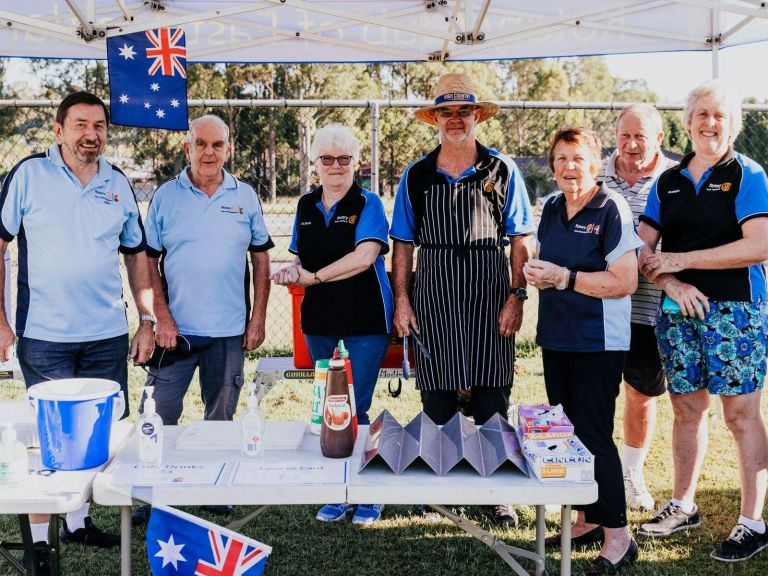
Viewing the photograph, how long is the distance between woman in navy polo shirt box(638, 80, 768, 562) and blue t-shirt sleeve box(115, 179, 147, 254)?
2.19 m

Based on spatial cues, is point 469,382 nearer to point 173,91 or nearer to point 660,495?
point 660,495

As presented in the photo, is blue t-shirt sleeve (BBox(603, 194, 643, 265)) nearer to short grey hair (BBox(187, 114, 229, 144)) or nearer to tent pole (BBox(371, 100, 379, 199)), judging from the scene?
short grey hair (BBox(187, 114, 229, 144))

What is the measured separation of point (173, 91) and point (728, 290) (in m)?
3.03

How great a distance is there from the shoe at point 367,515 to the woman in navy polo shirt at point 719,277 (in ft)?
4.88

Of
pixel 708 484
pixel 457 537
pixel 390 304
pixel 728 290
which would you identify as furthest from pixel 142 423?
pixel 708 484

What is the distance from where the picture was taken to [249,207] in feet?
12.1

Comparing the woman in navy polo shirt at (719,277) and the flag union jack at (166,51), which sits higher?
the flag union jack at (166,51)

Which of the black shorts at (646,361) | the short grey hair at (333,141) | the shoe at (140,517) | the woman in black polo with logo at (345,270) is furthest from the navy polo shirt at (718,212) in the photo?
the shoe at (140,517)

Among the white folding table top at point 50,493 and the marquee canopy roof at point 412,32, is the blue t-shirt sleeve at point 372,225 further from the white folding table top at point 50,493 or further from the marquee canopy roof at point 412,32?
the white folding table top at point 50,493

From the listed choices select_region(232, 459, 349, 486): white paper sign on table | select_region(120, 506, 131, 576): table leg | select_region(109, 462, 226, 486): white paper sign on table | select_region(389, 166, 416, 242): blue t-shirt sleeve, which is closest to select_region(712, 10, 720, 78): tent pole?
select_region(389, 166, 416, 242): blue t-shirt sleeve

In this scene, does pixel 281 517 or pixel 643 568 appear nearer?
pixel 643 568

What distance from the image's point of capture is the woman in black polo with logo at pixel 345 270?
350cm

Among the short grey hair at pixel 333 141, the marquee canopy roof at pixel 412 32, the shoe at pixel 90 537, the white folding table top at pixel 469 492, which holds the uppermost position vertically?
the marquee canopy roof at pixel 412 32

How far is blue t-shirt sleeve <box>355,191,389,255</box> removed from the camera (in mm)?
3516
